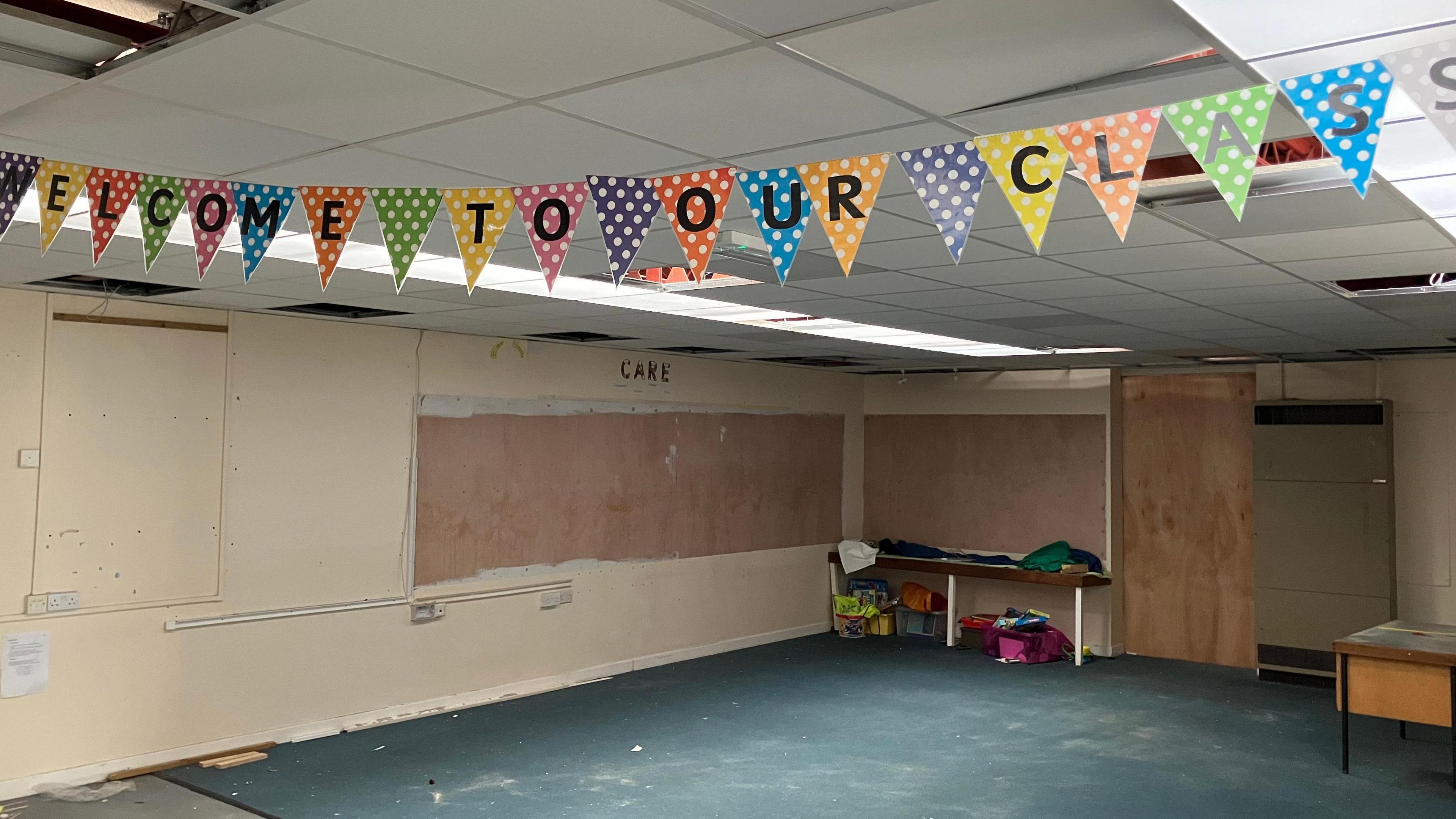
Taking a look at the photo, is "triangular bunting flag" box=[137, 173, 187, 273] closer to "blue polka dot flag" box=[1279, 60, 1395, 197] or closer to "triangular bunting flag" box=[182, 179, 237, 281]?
"triangular bunting flag" box=[182, 179, 237, 281]

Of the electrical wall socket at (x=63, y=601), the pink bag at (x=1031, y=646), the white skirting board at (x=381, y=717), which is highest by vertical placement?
the electrical wall socket at (x=63, y=601)

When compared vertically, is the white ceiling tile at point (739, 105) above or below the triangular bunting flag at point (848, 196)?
above

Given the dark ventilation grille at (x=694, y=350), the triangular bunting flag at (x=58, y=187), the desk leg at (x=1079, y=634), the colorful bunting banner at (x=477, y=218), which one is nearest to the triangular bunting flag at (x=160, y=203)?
the triangular bunting flag at (x=58, y=187)

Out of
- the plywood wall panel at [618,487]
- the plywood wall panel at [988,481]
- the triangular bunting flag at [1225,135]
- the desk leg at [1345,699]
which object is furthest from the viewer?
the plywood wall panel at [988,481]

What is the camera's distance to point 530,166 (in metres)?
2.78

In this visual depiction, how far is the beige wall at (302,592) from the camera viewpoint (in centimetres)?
513

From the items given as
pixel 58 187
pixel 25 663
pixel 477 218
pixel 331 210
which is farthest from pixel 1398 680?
pixel 25 663

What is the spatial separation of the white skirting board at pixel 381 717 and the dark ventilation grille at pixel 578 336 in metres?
2.36

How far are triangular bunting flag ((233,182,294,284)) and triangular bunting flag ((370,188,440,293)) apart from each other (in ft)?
0.88

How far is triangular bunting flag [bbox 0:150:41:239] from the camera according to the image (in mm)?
2738

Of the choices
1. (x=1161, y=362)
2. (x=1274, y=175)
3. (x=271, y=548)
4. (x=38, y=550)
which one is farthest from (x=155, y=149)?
(x=1161, y=362)

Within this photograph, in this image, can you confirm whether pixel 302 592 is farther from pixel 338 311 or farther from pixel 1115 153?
pixel 1115 153

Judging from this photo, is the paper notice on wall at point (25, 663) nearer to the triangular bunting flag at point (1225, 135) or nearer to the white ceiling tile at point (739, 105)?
the white ceiling tile at point (739, 105)

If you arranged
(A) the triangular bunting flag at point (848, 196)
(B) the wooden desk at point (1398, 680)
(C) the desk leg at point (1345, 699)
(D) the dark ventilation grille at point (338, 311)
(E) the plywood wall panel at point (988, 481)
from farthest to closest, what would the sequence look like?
1. (E) the plywood wall panel at point (988, 481)
2. (D) the dark ventilation grille at point (338, 311)
3. (C) the desk leg at point (1345, 699)
4. (B) the wooden desk at point (1398, 680)
5. (A) the triangular bunting flag at point (848, 196)
